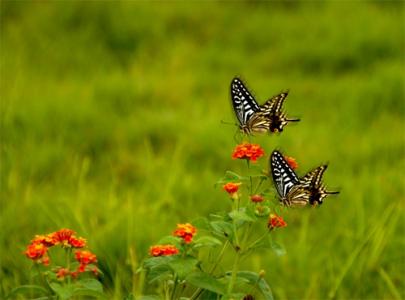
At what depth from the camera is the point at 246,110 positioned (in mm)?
2152

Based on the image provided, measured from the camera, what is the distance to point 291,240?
12.3 ft

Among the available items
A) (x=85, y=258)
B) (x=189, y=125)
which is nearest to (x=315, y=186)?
(x=85, y=258)

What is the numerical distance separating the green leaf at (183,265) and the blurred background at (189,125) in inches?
38.7

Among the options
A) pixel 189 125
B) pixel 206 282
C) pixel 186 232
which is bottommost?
pixel 206 282

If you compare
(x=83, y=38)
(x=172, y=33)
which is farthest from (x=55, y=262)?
(x=172, y=33)

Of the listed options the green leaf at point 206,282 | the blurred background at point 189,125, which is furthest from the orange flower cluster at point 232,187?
the blurred background at point 189,125

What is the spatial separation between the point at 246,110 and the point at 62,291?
2.29 ft

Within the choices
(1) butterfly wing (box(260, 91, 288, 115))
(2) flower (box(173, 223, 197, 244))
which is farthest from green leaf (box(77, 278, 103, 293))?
(1) butterfly wing (box(260, 91, 288, 115))

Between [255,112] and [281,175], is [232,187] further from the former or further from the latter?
[255,112]

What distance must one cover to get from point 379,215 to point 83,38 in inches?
126

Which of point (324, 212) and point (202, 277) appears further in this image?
point (324, 212)

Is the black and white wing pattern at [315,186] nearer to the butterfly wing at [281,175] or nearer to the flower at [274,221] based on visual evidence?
the butterfly wing at [281,175]

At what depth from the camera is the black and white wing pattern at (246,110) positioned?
210 centimetres

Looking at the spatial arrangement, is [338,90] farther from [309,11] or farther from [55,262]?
[55,262]
